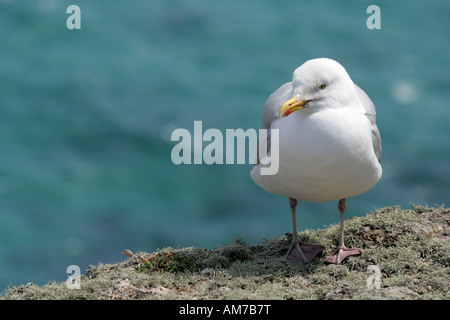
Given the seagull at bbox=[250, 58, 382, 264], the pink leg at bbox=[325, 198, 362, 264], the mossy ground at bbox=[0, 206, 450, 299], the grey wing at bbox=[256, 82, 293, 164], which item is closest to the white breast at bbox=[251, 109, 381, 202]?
the seagull at bbox=[250, 58, 382, 264]

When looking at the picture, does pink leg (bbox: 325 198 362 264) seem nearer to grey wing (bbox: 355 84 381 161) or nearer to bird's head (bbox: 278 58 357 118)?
grey wing (bbox: 355 84 381 161)

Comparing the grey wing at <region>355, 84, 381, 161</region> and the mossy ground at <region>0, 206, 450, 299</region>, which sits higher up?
the grey wing at <region>355, 84, 381, 161</region>

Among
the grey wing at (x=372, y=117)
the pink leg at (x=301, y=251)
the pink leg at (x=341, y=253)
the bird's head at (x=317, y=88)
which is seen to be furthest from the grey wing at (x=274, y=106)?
the pink leg at (x=341, y=253)

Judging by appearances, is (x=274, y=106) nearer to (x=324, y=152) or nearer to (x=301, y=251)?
(x=324, y=152)

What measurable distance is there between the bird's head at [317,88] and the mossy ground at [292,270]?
50.2 inches

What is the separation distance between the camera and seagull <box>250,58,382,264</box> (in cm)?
505

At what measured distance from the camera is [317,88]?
Result: 5.10 metres

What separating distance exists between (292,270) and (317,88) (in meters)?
1.45

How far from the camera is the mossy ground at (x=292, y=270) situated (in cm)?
485

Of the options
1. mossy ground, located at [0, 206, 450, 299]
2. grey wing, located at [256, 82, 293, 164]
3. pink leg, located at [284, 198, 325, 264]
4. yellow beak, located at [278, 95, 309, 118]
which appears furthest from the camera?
pink leg, located at [284, 198, 325, 264]

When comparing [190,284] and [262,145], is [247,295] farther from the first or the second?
[262,145]

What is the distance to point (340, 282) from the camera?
5.11 m

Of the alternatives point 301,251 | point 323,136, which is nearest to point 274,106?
point 323,136

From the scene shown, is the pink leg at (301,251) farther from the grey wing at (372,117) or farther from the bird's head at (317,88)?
the bird's head at (317,88)
